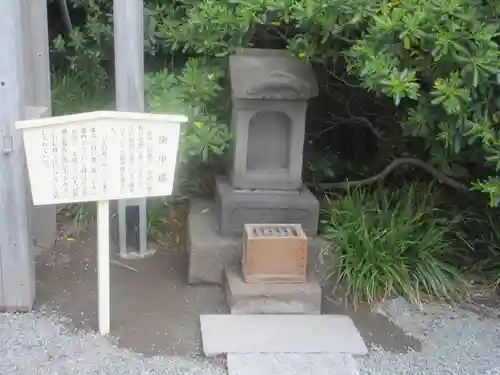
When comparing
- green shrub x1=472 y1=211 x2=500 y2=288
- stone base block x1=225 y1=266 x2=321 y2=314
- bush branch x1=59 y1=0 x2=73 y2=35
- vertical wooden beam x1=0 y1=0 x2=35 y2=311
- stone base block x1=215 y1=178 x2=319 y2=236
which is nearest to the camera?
vertical wooden beam x1=0 y1=0 x2=35 y2=311

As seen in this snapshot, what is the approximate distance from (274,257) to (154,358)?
925 millimetres

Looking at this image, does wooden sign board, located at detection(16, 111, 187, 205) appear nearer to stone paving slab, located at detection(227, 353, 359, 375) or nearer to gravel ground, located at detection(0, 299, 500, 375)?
gravel ground, located at detection(0, 299, 500, 375)

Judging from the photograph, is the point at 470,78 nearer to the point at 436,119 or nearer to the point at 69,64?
the point at 436,119

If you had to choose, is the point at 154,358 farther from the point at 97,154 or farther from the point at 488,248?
the point at 488,248

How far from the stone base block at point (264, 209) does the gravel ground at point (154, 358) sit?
906mm

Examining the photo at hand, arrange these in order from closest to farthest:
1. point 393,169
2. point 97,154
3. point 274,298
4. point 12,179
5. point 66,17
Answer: point 97,154, point 12,179, point 274,298, point 393,169, point 66,17

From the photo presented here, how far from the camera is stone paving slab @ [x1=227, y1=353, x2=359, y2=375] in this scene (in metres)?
3.28

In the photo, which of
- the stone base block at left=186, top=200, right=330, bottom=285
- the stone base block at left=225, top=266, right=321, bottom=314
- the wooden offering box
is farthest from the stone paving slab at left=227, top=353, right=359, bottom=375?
the stone base block at left=186, top=200, right=330, bottom=285

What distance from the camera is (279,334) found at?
3621 millimetres

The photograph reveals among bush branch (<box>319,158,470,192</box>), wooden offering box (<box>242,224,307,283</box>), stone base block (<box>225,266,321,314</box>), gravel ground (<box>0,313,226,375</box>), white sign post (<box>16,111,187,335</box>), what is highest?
white sign post (<box>16,111,187,335</box>)

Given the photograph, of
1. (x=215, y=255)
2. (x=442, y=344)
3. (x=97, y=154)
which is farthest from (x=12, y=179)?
(x=442, y=344)

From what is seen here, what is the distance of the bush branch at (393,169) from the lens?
463 cm

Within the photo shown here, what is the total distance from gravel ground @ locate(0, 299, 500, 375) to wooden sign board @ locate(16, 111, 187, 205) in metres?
0.76

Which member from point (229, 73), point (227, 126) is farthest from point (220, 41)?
point (227, 126)
